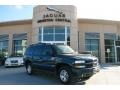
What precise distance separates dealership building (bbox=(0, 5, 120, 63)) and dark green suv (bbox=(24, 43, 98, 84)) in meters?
11.5

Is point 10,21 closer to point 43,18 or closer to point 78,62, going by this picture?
point 43,18

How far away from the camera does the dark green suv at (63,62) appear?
372 inches

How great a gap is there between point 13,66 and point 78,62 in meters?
11.6

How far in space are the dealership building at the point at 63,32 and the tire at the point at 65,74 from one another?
13.8m

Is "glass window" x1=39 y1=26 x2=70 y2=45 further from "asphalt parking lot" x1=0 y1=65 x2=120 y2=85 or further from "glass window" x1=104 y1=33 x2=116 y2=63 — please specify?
"asphalt parking lot" x1=0 y1=65 x2=120 y2=85

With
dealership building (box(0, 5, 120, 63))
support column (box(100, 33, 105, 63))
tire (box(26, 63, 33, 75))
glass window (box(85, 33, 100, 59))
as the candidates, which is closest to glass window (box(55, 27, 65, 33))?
dealership building (box(0, 5, 120, 63))

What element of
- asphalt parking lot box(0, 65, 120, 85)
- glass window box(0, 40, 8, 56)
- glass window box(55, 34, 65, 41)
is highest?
glass window box(55, 34, 65, 41)

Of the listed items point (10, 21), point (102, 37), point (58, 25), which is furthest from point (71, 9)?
point (10, 21)

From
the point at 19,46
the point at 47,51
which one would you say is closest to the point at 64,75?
the point at 47,51

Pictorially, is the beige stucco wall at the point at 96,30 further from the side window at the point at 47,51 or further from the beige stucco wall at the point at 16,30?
the side window at the point at 47,51

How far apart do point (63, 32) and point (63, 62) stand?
1440 centimetres

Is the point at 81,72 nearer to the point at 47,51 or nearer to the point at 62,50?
the point at 62,50

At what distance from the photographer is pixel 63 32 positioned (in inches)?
949

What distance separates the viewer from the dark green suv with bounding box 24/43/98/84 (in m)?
9.45
